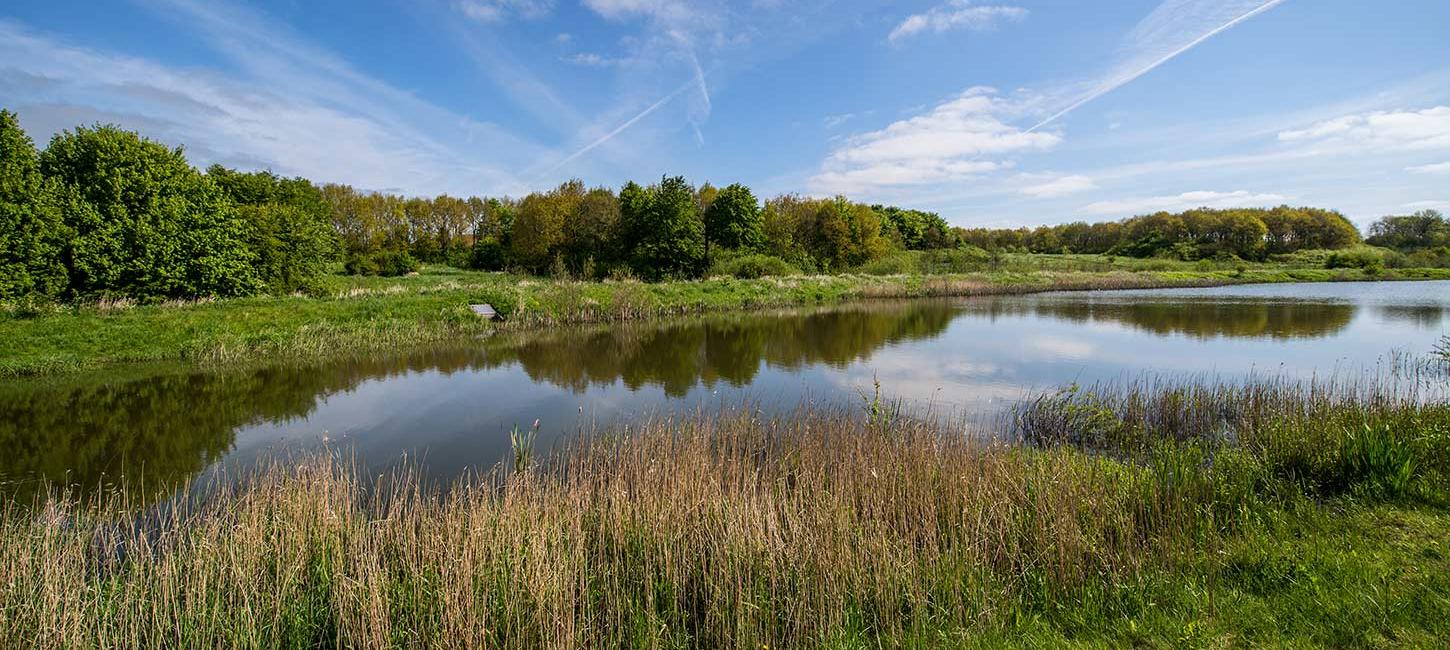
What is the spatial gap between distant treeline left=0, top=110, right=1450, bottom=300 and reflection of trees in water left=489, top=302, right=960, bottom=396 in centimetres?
1125

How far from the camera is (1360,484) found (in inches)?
211

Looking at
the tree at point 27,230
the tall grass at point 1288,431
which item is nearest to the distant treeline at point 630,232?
the tree at point 27,230

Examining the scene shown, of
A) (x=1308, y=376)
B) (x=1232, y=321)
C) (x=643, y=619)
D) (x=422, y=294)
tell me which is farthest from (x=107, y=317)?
(x=1232, y=321)

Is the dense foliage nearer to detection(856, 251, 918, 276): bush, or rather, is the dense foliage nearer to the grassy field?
the grassy field

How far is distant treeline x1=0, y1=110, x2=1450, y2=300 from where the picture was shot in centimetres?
1795

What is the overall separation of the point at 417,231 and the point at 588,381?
6025 centimetres

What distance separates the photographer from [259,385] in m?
13.0

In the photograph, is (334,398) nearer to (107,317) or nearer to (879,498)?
(107,317)

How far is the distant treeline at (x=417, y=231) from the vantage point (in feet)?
58.9

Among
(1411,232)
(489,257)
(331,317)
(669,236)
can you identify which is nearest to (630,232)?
(669,236)

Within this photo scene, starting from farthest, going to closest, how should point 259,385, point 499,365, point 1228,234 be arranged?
point 1228,234 → point 499,365 → point 259,385

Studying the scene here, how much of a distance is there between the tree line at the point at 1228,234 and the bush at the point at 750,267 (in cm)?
4287

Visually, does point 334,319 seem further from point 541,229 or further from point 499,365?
point 541,229

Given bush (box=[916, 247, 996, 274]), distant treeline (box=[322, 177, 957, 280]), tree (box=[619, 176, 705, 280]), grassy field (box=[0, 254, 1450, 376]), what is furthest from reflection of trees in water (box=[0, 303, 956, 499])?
bush (box=[916, 247, 996, 274])
